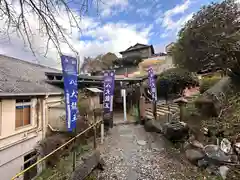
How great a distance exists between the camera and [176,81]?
45.7 ft

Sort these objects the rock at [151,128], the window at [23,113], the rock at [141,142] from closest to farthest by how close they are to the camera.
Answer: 1. the window at [23,113]
2. the rock at [141,142]
3. the rock at [151,128]

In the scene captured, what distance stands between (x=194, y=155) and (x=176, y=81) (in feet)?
33.0

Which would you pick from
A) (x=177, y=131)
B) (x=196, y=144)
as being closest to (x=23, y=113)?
(x=177, y=131)

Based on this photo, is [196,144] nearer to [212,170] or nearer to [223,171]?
[212,170]

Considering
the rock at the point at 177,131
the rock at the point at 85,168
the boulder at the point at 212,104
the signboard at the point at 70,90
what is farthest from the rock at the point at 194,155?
the signboard at the point at 70,90

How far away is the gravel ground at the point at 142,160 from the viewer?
4371 millimetres

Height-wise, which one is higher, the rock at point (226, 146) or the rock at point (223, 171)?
the rock at point (226, 146)

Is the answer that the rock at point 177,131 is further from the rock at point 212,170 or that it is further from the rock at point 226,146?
the rock at point 212,170

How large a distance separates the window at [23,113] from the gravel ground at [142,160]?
341 cm

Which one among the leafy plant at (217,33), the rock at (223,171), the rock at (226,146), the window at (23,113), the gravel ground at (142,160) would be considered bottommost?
the gravel ground at (142,160)

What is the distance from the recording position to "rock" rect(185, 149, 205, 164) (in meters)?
4.61

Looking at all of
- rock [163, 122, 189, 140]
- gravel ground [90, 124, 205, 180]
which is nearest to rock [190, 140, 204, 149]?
gravel ground [90, 124, 205, 180]

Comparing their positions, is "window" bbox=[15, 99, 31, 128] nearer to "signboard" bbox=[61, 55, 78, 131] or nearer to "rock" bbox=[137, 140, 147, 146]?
"signboard" bbox=[61, 55, 78, 131]

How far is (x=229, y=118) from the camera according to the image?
557 cm
